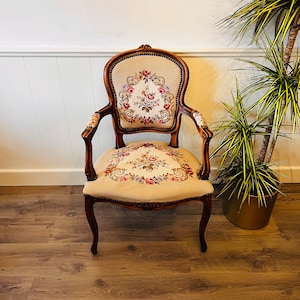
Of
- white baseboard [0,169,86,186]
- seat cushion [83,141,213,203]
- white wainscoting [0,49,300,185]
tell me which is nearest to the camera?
seat cushion [83,141,213,203]

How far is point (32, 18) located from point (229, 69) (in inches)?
45.3

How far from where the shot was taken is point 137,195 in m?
1.39

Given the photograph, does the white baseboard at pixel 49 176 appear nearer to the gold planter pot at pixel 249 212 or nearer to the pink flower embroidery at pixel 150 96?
the gold planter pot at pixel 249 212

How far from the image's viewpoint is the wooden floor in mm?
1454

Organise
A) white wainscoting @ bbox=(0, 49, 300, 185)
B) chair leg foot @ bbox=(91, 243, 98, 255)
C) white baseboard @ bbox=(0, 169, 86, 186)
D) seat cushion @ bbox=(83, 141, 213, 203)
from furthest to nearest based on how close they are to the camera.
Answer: white baseboard @ bbox=(0, 169, 86, 186) → white wainscoting @ bbox=(0, 49, 300, 185) → chair leg foot @ bbox=(91, 243, 98, 255) → seat cushion @ bbox=(83, 141, 213, 203)

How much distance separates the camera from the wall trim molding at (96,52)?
1702 millimetres

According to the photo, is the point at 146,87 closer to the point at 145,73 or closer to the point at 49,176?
the point at 145,73

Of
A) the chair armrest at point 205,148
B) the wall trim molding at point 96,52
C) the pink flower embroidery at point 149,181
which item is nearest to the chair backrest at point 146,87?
the wall trim molding at point 96,52

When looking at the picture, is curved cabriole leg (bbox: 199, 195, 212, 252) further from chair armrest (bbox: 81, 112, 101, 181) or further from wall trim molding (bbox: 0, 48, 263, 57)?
wall trim molding (bbox: 0, 48, 263, 57)

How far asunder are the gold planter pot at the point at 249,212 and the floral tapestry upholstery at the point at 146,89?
2.00 ft

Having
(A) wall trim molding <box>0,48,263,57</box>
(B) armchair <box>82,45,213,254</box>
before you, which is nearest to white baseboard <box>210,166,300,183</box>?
(B) armchair <box>82,45,213,254</box>

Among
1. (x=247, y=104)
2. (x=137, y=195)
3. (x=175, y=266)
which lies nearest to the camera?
(x=137, y=195)

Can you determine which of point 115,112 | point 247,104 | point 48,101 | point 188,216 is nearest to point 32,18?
point 48,101

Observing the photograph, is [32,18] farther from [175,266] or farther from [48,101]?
[175,266]
